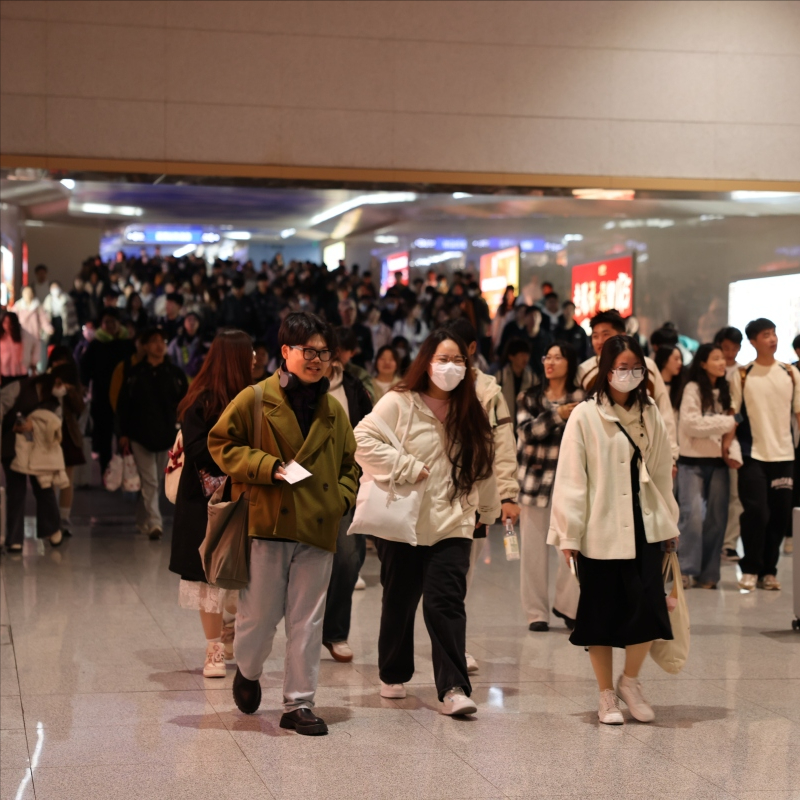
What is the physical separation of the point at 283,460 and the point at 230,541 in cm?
42

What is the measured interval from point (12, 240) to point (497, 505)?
44.4 ft

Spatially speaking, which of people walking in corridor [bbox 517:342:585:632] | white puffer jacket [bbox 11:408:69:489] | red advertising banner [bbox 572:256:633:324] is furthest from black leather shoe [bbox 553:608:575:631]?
red advertising banner [bbox 572:256:633:324]

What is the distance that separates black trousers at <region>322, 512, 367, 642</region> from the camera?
658 centimetres

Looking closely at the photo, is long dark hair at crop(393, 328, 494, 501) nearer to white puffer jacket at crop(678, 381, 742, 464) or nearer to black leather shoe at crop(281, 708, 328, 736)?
black leather shoe at crop(281, 708, 328, 736)

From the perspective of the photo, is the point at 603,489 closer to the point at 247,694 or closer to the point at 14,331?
the point at 247,694

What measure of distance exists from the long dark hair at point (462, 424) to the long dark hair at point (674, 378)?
3.75 meters

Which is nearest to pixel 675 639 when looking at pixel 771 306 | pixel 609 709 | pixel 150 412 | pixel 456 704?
pixel 609 709

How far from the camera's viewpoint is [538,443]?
7.44 meters

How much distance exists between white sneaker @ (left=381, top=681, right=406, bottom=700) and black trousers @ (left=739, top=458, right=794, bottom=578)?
159 inches

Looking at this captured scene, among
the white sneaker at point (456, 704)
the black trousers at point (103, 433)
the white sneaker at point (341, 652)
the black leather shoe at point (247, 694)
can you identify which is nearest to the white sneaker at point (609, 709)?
the white sneaker at point (456, 704)

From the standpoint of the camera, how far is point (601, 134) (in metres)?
11.0

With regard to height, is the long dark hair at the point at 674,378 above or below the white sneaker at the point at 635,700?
above

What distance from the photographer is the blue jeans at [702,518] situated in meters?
8.95

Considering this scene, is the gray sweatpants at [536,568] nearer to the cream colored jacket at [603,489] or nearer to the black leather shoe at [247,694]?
the cream colored jacket at [603,489]
